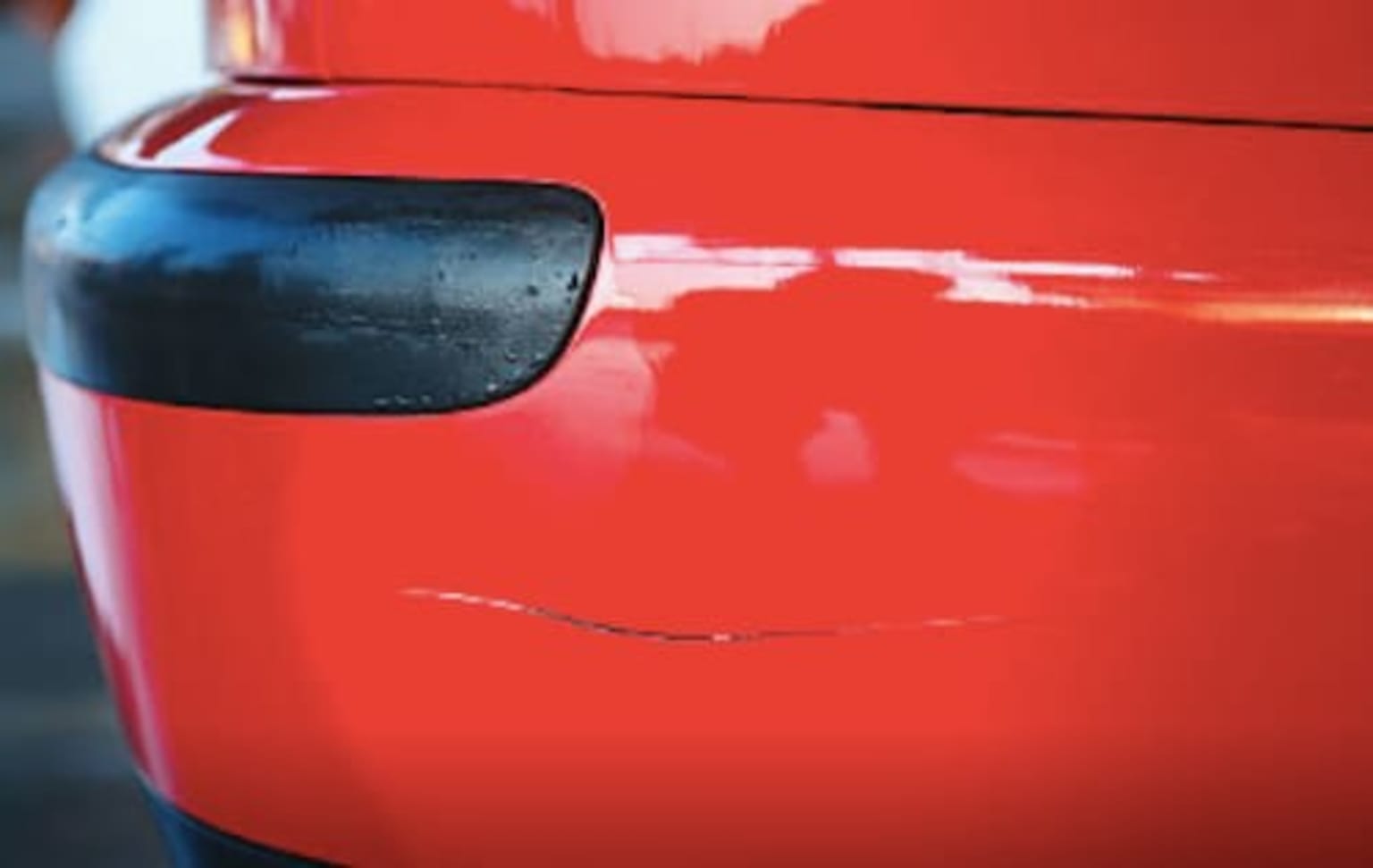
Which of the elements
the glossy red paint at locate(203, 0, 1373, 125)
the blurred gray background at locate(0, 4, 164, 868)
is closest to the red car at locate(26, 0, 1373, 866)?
the glossy red paint at locate(203, 0, 1373, 125)

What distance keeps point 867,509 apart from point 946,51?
26cm

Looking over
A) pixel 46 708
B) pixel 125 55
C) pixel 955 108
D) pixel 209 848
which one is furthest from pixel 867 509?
pixel 125 55

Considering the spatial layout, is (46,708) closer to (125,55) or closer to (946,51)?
(125,55)

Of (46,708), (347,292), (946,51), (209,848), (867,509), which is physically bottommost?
(46,708)

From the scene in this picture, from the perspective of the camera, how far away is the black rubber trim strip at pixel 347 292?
1.16m

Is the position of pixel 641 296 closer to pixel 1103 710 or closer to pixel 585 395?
pixel 585 395

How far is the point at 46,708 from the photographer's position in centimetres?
278

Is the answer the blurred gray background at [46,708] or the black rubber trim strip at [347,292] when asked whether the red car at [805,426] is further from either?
the blurred gray background at [46,708]

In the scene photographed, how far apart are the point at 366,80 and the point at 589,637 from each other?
36cm

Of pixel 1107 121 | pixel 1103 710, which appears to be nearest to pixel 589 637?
pixel 1103 710

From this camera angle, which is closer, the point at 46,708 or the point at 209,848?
the point at 209,848

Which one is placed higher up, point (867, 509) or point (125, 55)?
point (867, 509)

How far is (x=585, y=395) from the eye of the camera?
3.76ft

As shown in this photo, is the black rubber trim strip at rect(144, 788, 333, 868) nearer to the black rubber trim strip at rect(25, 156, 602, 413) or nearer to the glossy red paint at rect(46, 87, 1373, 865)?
the glossy red paint at rect(46, 87, 1373, 865)
